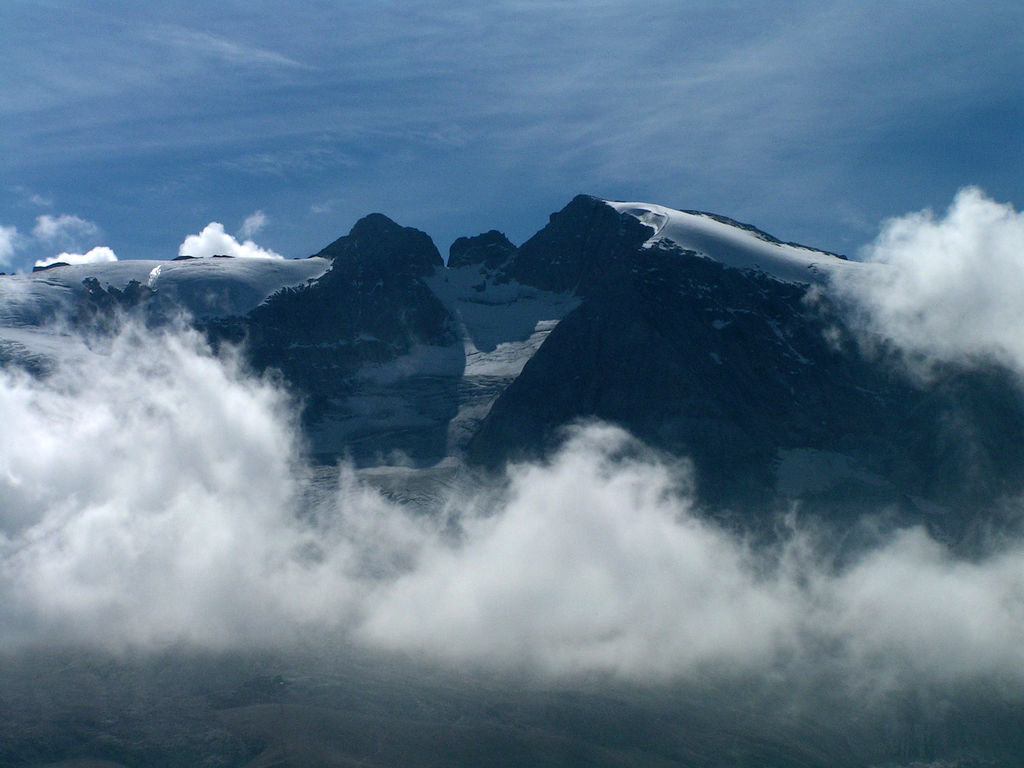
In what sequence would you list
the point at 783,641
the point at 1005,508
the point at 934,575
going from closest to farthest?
the point at 783,641, the point at 934,575, the point at 1005,508

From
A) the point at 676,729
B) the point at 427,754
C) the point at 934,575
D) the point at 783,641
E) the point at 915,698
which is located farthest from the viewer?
the point at 934,575

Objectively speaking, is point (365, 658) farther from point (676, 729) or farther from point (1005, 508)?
point (1005, 508)

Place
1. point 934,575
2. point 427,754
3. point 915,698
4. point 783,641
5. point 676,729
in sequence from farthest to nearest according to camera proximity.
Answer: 1. point 934,575
2. point 783,641
3. point 915,698
4. point 676,729
5. point 427,754

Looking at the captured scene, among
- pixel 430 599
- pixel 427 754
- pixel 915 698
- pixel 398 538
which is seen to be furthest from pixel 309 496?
pixel 915 698

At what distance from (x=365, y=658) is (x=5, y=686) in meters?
38.1

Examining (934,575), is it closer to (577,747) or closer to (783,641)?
(783,641)

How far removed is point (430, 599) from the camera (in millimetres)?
160750

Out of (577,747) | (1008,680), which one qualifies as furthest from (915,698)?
(577,747)

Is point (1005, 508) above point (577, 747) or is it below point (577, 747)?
above

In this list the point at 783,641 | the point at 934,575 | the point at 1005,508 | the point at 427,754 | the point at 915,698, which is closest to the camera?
the point at 427,754

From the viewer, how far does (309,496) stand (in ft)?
632

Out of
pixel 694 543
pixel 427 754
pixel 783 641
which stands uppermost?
pixel 694 543

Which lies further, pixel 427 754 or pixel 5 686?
pixel 5 686

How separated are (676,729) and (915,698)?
106 feet
